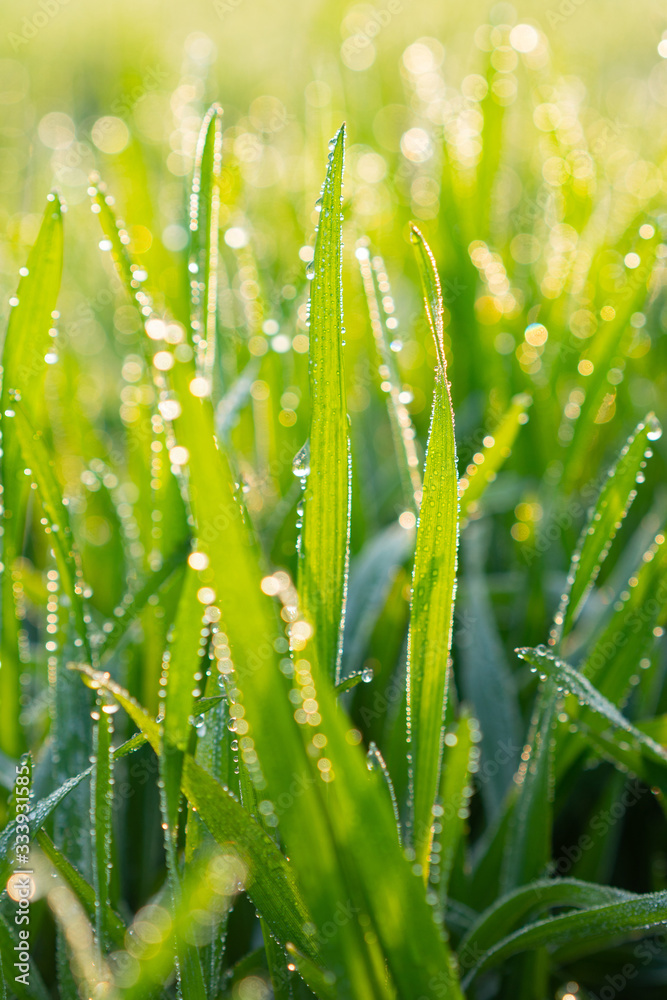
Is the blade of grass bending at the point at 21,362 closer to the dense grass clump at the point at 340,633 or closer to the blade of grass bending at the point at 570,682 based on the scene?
the dense grass clump at the point at 340,633

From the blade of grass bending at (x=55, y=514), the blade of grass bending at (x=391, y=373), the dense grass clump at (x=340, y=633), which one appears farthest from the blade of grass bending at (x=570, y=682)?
the blade of grass bending at (x=55, y=514)

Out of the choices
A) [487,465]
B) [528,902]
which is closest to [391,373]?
[487,465]

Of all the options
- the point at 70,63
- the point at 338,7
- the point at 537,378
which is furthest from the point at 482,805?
the point at 70,63

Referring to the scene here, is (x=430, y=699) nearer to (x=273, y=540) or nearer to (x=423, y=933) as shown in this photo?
(x=423, y=933)

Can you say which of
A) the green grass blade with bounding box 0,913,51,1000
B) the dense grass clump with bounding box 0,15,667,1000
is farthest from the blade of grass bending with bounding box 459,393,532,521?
the green grass blade with bounding box 0,913,51,1000

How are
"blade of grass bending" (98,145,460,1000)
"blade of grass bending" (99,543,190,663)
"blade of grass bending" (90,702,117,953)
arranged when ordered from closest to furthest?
"blade of grass bending" (98,145,460,1000) → "blade of grass bending" (90,702,117,953) → "blade of grass bending" (99,543,190,663)

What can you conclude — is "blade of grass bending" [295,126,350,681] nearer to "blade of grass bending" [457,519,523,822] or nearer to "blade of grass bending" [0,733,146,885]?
"blade of grass bending" [0,733,146,885]
